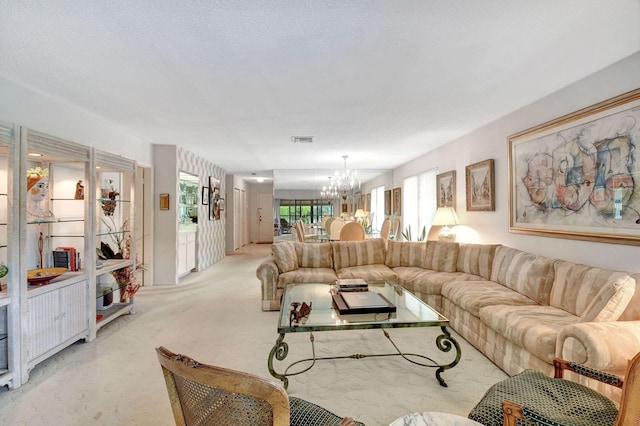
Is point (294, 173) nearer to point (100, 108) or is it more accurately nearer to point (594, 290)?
point (100, 108)

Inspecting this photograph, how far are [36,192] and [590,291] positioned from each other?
458cm

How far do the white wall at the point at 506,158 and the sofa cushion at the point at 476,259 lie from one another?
256 millimetres

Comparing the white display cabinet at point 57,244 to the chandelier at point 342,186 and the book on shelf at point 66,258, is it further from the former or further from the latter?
the chandelier at point 342,186

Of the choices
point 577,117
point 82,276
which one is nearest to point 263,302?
point 82,276

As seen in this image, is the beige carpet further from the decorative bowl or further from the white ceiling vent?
the white ceiling vent

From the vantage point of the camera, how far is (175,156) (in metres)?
5.24

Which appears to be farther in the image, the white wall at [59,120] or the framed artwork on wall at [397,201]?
the framed artwork on wall at [397,201]

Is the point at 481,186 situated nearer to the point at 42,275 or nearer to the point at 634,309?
the point at 634,309

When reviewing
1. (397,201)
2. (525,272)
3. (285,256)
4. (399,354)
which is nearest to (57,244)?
(285,256)

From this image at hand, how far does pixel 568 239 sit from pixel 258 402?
3194mm

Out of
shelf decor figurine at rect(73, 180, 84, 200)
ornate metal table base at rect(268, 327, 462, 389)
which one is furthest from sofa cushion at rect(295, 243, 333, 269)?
shelf decor figurine at rect(73, 180, 84, 200)

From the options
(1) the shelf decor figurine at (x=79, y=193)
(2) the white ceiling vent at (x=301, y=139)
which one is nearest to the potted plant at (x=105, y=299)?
(1) the shelf decor figurine at (x=79, y=193)

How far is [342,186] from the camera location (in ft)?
25.4

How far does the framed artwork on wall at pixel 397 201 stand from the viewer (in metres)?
7.36
